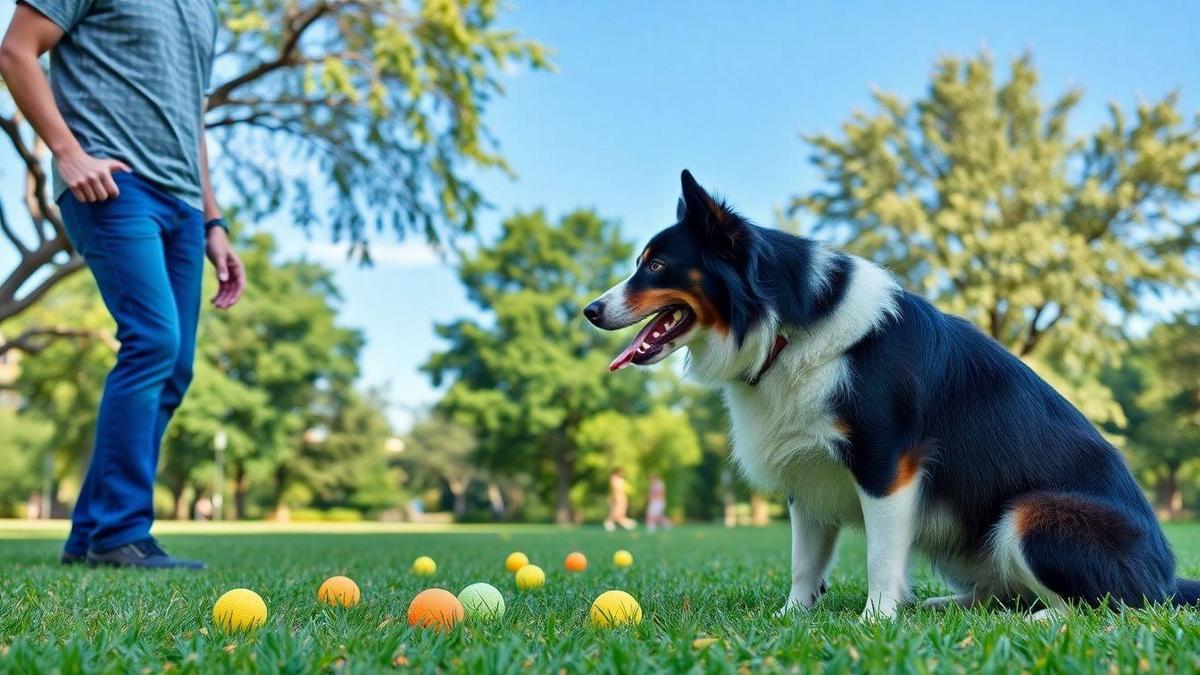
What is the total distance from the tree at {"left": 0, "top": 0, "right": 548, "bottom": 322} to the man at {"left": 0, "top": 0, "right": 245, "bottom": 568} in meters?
6.79

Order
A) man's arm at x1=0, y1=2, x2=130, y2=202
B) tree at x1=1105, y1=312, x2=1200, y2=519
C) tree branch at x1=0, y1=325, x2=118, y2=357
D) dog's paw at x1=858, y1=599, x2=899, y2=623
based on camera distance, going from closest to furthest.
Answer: dog's paw at x1=858, y1=599, x2=899, y2=623 < man's arm at x1=0, y1=2, x2=130, y2=202 < tree branch at x1=0, y1=325, x2=118, y2=357 < tree at x1=1105, y1=312, x2=1200, y2=519

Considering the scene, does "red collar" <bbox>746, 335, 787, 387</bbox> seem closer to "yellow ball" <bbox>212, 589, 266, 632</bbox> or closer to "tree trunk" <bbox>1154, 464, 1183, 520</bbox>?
"yellow ball" <bbox>212, 589, 266, 632</bbox>

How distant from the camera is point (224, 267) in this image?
4.90 meters

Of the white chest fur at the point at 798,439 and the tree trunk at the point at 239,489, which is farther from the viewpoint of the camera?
the tree trunk at the point at 239,489

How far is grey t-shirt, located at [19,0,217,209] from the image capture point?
13.4 ft

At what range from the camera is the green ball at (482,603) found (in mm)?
2723

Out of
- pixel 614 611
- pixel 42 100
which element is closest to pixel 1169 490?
pixel 614 611

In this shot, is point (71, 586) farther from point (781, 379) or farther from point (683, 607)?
point (781, 379)

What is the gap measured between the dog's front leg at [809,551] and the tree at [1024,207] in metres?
20.5

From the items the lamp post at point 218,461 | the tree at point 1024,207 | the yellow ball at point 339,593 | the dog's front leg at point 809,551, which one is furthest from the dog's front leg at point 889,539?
the lamp post at point 218,461

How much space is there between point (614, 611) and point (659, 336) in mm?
1078

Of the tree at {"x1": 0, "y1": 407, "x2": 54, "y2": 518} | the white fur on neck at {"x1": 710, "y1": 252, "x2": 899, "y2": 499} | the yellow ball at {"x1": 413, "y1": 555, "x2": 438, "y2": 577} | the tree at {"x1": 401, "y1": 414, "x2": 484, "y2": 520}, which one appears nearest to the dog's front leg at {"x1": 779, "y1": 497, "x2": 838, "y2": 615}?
the white fur on neck at {"x1": 710, "y1": 252, "x2": 899, "y2": 499}

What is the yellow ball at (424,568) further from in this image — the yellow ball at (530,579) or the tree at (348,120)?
the tree at (348,120)

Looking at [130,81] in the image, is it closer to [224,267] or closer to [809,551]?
[224,267]
